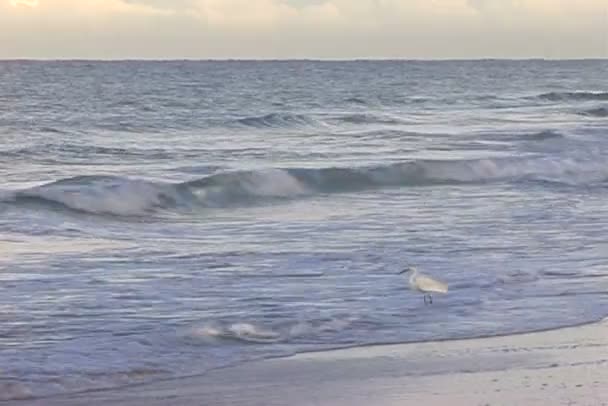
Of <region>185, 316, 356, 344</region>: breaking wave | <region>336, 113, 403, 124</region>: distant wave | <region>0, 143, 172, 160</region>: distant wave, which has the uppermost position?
<region>185, 316, 356, 344</region>: breaking wave

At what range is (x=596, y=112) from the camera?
41.0m

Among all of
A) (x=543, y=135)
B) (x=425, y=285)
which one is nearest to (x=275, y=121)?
(x=543, y=135)

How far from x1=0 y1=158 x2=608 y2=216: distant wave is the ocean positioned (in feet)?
0.16

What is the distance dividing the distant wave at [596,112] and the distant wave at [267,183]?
A: 18080mm

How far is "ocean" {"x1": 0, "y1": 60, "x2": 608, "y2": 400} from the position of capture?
834cm

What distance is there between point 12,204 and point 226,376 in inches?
342

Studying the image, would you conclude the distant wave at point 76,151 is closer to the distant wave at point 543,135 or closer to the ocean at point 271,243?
the ocean at point 271,243

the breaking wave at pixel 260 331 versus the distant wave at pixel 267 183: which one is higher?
the breaking wave at pixel 260 331

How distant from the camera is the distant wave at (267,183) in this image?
53.2ft

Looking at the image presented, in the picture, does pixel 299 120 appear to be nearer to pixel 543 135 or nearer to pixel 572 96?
pixel 543 135

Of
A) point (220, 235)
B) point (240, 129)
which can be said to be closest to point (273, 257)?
point (220, 235)

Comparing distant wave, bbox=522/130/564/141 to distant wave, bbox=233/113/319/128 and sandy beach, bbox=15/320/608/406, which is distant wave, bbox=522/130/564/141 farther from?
sandy beach, bbox=15/320/608/406

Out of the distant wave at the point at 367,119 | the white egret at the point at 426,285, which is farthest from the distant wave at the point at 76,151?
the white egret at the point at 426,285

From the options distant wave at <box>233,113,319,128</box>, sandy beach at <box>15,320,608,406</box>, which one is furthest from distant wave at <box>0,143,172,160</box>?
sandy beach at <box>15,320,608,406</box>
